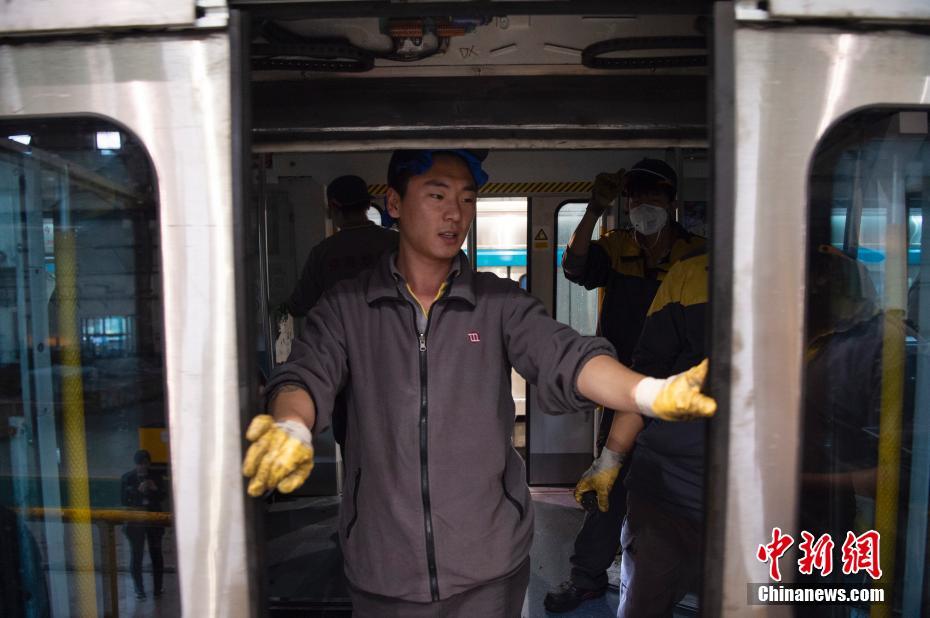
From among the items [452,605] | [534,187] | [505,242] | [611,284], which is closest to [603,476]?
[452,605]

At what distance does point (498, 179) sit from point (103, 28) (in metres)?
4.00

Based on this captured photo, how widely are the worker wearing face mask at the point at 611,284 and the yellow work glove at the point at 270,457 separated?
2.47 meters

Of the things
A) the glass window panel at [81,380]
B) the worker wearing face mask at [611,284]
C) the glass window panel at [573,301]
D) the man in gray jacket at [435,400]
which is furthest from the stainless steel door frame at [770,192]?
the glass window panel at [573,301]

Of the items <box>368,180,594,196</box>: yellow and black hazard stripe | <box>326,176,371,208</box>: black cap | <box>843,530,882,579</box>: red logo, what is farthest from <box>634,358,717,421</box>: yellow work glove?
<box>368,180,594,196</box>: yellow and black hazard stripe

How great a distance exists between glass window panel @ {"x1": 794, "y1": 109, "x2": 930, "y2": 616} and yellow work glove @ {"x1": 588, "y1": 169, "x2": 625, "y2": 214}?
2.02m

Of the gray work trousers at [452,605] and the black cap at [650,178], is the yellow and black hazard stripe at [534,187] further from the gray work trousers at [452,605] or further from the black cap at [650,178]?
the gray work trousers at [452,605]

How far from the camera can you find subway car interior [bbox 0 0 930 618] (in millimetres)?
1287

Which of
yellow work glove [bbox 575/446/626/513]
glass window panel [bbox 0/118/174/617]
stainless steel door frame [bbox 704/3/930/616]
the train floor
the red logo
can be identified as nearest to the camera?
stainless steel door frame [bbox 704/3/930/616]

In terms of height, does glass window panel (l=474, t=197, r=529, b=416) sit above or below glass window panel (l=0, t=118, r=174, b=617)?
above

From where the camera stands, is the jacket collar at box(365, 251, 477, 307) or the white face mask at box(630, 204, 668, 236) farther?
the white face mask at box(630, 204, 668, 236)

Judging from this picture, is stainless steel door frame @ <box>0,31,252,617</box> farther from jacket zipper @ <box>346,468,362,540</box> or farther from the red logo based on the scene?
the red logo

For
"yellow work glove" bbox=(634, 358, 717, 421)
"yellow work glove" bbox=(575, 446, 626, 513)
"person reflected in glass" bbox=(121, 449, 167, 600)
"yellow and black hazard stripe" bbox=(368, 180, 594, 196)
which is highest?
"yellow and black hazard stripe" bbox=(368, 180, 594, 196)

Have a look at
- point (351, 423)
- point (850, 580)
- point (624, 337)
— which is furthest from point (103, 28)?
point (624, 337)

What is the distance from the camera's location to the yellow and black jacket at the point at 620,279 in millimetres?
3574
